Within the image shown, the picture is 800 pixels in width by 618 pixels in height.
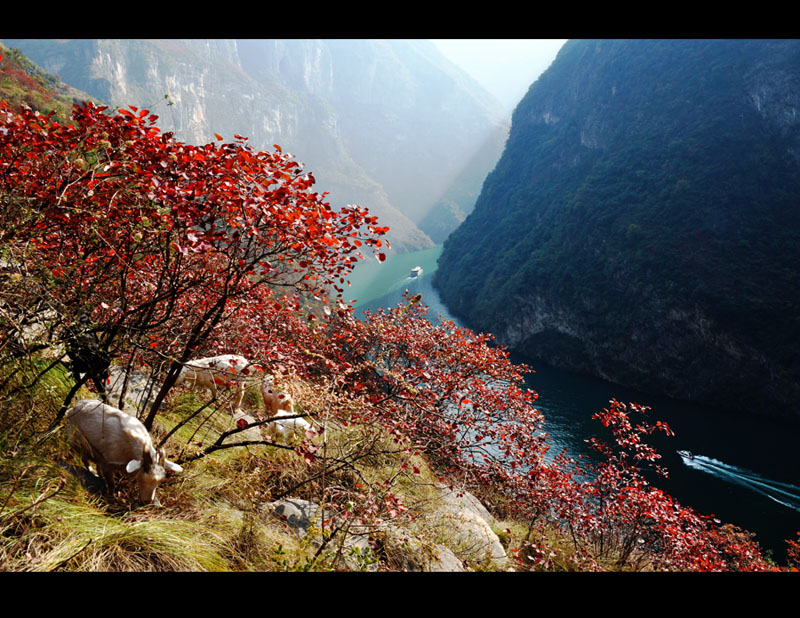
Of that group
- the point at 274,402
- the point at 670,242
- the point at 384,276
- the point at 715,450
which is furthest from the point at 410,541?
the point at 384,276

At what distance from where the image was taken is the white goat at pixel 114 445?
11.8ft

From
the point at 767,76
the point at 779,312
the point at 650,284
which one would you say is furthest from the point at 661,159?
the point at 779,312

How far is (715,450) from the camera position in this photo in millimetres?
29766

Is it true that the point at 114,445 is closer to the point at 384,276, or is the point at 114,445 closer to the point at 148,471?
the point at 148,471

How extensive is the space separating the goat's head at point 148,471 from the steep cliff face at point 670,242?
5234cm

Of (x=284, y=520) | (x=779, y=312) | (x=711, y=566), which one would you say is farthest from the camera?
(x=779, y=312)

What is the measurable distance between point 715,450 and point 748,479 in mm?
4495

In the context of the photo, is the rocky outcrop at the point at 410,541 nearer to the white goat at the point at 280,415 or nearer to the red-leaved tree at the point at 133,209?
the white goat at the point at 280,415

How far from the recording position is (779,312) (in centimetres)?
4259

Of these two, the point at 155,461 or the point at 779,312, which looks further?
the point at 779,312

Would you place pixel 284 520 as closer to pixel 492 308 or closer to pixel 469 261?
pixel 492 308

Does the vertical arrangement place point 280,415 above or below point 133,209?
below
